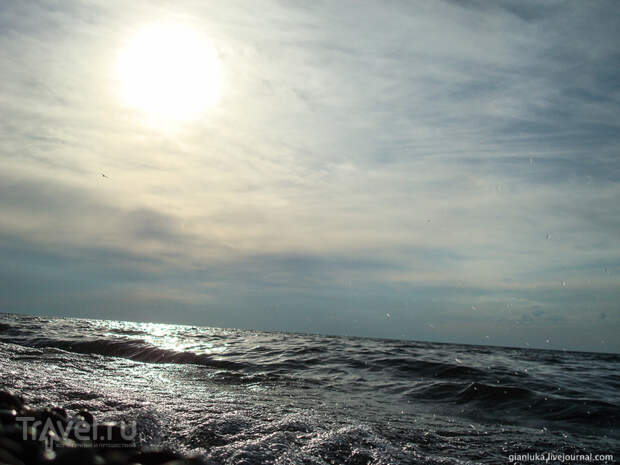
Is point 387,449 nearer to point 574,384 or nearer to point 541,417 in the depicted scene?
point 541,417

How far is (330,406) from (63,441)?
565 centimetres

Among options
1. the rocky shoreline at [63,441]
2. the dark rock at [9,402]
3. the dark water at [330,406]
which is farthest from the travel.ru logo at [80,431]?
the dark water at [330,406]

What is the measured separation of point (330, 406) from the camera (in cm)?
830

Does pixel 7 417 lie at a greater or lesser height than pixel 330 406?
greater

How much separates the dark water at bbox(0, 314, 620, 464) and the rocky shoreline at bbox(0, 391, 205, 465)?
0.89 metres

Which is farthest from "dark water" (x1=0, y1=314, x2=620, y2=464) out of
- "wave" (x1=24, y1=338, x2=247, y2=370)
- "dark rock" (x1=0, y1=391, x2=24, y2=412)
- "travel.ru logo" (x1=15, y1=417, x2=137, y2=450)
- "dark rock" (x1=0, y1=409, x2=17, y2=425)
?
"dark rock" (x1=0, y1=409, x2=17, y2=425)

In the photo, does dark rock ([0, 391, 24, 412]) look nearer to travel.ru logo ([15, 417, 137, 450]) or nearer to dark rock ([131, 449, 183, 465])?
travel.ru logo ([15, 417, 137, 450])

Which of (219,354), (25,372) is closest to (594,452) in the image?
(25,372)

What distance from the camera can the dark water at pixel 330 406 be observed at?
545 cm

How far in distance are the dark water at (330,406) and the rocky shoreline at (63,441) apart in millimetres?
886

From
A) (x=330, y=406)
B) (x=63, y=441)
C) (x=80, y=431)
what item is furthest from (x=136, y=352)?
(x=63, y=441)

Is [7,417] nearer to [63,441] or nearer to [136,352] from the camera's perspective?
[63,441]

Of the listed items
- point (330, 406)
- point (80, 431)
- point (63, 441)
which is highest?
point (63, 441)

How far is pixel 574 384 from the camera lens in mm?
13055
